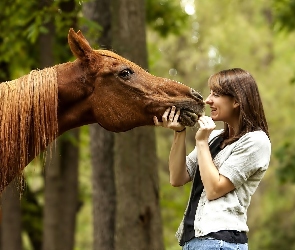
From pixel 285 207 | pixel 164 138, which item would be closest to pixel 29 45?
pixel 164 138

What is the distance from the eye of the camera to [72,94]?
164 inches

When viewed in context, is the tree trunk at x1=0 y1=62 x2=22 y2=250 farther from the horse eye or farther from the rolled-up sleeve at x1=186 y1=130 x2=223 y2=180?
the rolled-up sleeve at x1=186 y1=130 x2=223 y2=180

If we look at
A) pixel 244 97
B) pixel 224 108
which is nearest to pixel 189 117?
pixel 224 108

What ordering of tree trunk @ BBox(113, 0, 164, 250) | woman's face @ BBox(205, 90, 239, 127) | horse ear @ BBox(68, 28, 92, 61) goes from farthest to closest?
tree trunk @ BBox(113, 0, 164, 250), horse ear @ BBox(68, 28, 92, 61), woman's face @ BBox(205, 90, 239, 127)

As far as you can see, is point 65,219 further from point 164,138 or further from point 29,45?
point 164,138

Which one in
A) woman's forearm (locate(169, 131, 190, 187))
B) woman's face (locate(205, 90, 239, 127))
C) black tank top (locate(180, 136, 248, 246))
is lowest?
black tank top (locate(180, 136, 248, 246))

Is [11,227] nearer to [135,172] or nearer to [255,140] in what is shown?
[135,172]

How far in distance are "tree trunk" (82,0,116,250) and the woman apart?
4.20 meters

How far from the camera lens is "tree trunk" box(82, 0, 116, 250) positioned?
320 inches

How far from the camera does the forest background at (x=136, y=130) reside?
698 cm

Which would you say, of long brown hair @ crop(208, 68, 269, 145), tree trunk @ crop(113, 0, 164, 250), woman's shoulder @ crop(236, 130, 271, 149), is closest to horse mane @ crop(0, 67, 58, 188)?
long brown hair @ crop(208, 68, 269, 145)

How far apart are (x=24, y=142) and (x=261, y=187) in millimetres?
20255

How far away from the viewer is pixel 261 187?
23.5 meters

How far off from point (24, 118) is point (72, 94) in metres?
0.39
